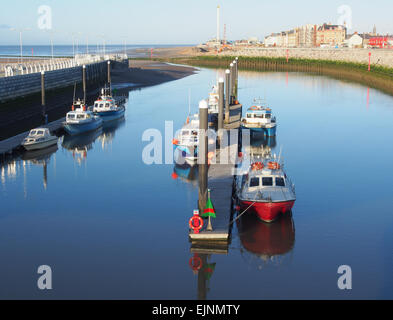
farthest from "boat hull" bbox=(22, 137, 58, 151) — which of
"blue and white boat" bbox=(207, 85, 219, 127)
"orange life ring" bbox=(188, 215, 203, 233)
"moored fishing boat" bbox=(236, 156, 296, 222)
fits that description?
"orange life ring" bbox=(188, 215, 203, 233)

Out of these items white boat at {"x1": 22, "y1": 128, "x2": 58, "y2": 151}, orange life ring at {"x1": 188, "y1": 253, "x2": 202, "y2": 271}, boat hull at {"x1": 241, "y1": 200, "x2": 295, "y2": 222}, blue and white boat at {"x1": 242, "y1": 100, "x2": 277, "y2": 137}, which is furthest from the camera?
blue and white boat at {"x1": 242, "y1": 100, "x2": 277, "y2": 137}

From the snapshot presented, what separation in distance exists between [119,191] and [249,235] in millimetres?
10287

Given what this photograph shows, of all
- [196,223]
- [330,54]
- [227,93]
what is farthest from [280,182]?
[330,54]

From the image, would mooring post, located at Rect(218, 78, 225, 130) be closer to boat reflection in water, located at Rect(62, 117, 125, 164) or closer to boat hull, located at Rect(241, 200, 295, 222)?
boat reflection in water, located at Rect(62, 117, 125, 164)

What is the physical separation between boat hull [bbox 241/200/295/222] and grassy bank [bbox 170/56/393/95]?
207ft

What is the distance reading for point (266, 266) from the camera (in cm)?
2220

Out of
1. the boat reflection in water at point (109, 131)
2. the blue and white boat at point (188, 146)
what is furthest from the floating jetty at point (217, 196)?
the boat reflection in water at point (109, 131)

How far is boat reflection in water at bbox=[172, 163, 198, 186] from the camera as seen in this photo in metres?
34.5

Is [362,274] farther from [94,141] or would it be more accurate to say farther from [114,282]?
[94,141]

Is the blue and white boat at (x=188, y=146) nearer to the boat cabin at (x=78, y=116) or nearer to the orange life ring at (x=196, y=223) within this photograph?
the boat cabin at (x=78, y=116)

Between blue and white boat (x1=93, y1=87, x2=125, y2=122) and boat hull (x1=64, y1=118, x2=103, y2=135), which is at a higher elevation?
blue and white boat (x1=93, y1=87, x2=125, y2=122)

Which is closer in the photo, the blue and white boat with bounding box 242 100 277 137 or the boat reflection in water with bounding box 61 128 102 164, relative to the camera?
the boat reflection in water with bounding box 61 128 102 164

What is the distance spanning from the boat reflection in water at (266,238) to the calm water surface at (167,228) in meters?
0.05

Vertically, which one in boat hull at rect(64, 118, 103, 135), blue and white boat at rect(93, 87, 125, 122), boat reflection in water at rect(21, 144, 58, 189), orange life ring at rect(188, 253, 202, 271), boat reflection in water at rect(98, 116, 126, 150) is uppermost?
blue and white boat at rect(93, 87, 125, 122)
